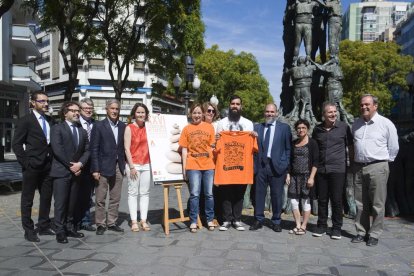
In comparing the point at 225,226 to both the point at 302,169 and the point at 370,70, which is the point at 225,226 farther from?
the point at 370,70

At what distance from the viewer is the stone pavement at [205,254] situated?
15.4 feet

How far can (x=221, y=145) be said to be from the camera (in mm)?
6504

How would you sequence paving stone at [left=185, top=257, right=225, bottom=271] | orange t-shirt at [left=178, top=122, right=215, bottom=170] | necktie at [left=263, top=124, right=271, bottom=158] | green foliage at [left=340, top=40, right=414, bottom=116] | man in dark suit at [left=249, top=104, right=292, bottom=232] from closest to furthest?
paving stone at [left=185, top=257, right=225, bottom=271] → orange t-shirt at [left=178, top=122, right=215, bottom=170] → man in dark suit at [left=249, top=104, right=292, bottom=232] → necktie at [left=263, top=124, right=271, bottom=158] → green foliage at [left=340, top=40, right=414, bottom=116]

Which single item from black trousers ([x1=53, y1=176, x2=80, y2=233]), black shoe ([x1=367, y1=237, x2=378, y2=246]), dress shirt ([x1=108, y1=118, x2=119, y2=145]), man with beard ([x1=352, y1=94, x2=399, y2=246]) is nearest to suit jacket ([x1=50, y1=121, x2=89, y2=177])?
black trousers ([x1=53, y1=176, x2=80, y2=233])

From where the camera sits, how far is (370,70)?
125 ft

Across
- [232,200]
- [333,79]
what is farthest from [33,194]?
[333,79]

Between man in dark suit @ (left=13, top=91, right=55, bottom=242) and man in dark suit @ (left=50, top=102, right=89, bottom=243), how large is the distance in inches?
8.0

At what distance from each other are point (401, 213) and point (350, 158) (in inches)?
102

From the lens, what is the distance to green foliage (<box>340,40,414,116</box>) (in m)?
37.8

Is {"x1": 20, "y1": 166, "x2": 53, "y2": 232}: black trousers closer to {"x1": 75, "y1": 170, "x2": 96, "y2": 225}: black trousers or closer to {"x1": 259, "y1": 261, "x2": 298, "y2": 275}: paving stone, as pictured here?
{"x1": 75, "y1": 170, "x2": 96, "y2": 225}: black trousers

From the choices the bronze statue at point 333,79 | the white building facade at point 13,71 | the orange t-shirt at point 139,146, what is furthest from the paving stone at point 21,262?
the white building facade at point 13,71

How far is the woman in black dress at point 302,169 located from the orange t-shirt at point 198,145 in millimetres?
1282

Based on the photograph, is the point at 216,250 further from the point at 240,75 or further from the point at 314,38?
the point at 240,75

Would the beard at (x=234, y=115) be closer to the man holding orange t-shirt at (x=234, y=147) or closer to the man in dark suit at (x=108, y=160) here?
the man holding orange t-shirt at (x=234, y=147)
